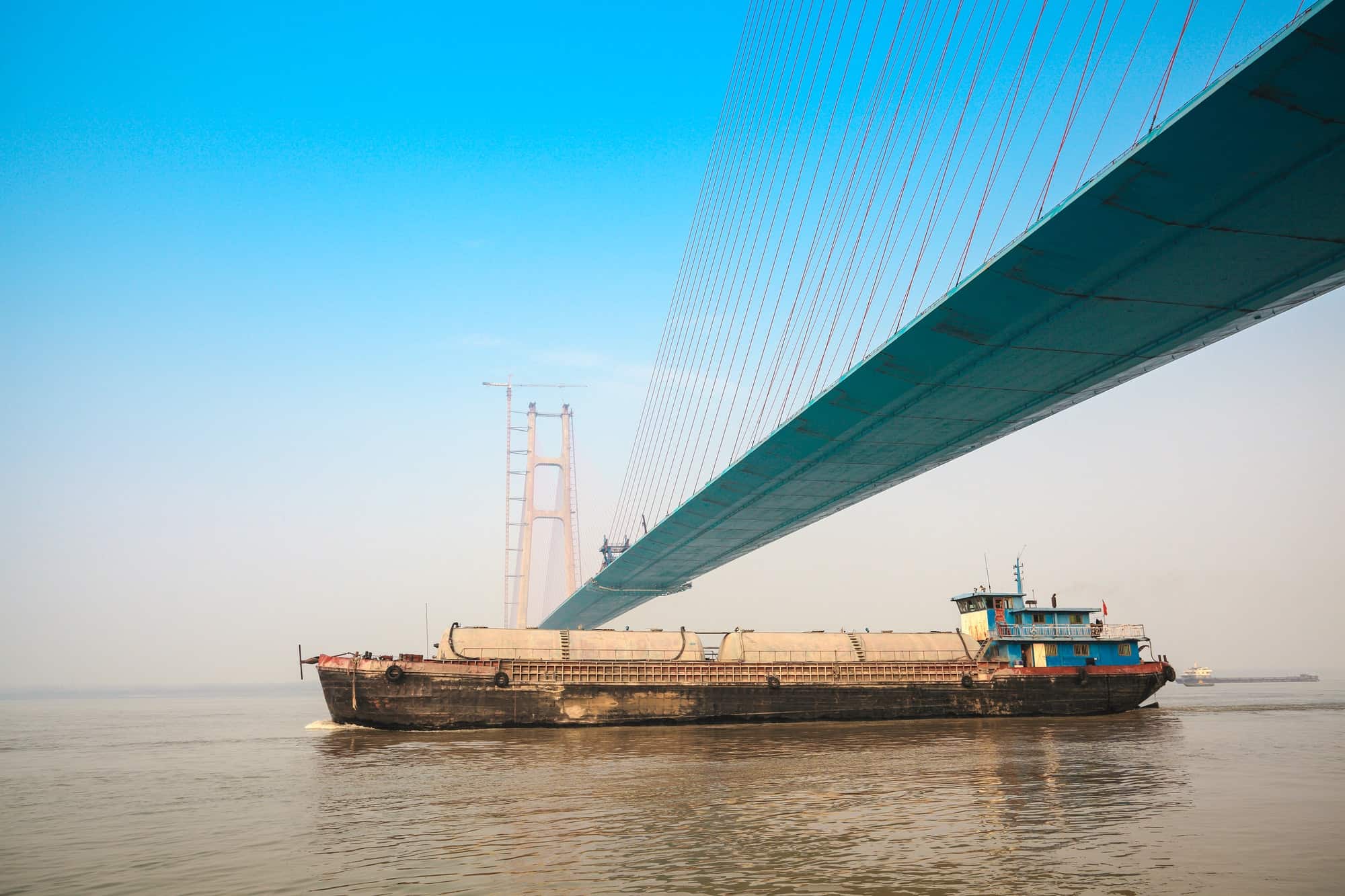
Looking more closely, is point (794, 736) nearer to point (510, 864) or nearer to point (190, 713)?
point (510, 864)

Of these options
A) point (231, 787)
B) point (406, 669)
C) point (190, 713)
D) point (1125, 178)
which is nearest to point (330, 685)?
point (406, 669)

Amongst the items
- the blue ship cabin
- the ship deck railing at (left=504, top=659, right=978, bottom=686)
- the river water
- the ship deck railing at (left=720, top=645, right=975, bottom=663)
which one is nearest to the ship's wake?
the river water

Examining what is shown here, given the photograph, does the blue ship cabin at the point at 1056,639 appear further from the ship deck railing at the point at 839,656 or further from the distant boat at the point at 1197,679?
the distant boat at the point at 1197,679

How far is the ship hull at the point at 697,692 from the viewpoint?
33812 millimetres

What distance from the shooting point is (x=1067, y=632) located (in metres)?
39.9

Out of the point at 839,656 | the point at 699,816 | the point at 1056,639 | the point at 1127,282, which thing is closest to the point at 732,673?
the point at 839,656

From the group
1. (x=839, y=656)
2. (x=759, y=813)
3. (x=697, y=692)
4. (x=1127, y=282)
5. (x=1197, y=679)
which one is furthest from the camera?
(x=1197, y=679)

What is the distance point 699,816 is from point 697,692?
67.7 feet

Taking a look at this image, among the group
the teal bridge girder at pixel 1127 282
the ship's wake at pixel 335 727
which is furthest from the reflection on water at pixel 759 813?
the teal bridge girder at pixel 1127 282

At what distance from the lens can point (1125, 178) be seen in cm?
1825

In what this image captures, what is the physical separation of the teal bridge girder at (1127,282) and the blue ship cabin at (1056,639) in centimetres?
811

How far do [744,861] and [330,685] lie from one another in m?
26.1

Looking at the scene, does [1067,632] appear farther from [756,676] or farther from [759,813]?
[759,813]

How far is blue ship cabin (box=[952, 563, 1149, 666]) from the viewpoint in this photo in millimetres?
39938
